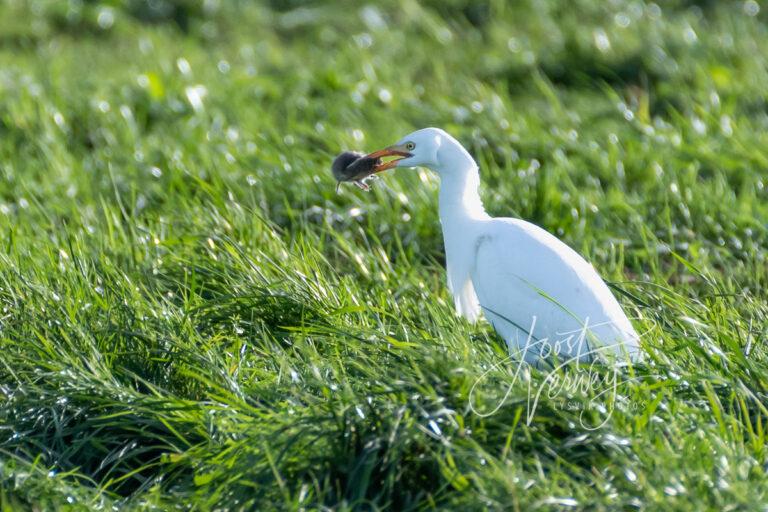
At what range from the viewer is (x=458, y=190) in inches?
160

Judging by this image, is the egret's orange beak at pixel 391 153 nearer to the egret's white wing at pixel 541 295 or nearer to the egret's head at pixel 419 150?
the egret's head at pixel 419 150

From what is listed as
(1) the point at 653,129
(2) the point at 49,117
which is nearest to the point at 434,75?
(1) the point at 653,129

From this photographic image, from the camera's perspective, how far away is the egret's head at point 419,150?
3.98m

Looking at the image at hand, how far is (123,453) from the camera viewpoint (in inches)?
128

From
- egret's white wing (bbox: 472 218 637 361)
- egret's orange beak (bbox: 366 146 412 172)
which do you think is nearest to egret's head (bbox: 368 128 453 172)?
egret's orange beak (bbox: 366 146 412 172)

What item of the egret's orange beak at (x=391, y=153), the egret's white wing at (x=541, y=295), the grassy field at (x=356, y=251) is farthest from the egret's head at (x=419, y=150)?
the grassy field at (x=356, y=251)

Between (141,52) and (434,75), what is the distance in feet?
6.29

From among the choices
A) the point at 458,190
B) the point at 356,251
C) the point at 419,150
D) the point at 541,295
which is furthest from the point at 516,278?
the point at 356,251

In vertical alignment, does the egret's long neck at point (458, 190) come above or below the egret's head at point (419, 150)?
below

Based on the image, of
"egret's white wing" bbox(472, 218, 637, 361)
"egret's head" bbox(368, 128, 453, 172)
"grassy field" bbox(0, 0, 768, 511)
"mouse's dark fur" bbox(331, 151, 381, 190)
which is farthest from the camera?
"mouse's dark fur" bbox(331, 151, 381, 190)

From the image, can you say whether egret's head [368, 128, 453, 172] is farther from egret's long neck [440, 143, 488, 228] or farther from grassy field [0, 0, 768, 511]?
grassy field [0, 0, 768, 511]

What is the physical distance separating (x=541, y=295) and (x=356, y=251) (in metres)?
0.97

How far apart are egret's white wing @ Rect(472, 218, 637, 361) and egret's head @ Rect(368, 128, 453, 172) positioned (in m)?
0.30

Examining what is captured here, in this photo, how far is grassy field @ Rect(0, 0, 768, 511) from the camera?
290 centimetres
